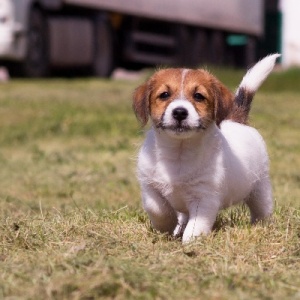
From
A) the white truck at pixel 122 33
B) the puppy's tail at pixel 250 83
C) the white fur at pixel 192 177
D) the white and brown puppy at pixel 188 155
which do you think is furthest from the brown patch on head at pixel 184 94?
the white truck at pixel 122 33

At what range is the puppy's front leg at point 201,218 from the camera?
222 inches

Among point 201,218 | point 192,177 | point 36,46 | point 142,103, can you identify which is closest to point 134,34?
point 36,46

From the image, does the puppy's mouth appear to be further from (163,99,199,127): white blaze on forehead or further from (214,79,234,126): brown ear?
(214,79,234,126): brown ear

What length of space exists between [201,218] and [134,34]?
19081mm

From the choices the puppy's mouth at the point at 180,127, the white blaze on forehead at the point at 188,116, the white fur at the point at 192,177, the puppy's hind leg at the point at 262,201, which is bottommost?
the puppy's hind leg at the point at 262,201

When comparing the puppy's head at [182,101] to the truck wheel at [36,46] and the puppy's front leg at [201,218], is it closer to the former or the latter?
the puppy's front leg at [201,218]

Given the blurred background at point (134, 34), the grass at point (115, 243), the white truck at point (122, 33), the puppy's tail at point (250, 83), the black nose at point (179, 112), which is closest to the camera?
the grass at point (115, 243)

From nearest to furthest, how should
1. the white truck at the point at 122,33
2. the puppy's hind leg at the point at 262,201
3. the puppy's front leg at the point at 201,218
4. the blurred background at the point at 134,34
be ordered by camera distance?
the puppy's front leg at the point at 201,218 → the puppy's hind leg at the point at 262,201 → the white truck at the point at 122,33 → the blurred background at the point at 134,34

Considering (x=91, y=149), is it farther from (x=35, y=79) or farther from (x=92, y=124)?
(x=35, y=79)

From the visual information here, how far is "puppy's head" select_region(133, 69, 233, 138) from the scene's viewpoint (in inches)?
219

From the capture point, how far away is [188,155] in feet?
19.1

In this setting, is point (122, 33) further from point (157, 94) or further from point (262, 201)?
point (157, 94)

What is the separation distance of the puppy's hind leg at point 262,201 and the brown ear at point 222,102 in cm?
60

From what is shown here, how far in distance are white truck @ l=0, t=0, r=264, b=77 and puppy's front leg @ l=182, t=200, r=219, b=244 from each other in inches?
573
